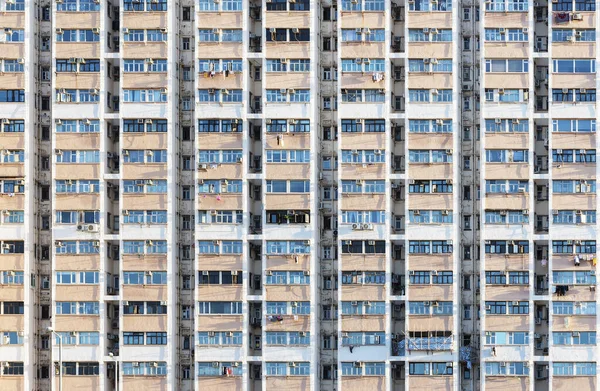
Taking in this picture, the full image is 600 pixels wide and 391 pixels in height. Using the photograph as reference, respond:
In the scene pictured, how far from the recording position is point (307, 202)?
3017 inches

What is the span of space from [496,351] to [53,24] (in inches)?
1223

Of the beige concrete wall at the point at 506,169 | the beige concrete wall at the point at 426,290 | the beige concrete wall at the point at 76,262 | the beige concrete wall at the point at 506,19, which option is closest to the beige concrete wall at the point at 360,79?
the beige concrete wall at the point at 506,19

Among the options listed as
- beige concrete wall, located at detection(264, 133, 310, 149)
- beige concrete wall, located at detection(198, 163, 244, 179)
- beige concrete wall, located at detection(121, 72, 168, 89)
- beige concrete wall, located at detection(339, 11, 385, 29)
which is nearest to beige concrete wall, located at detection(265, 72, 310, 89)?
beige concrete wall, located at detection(264, 133, 310, 149)

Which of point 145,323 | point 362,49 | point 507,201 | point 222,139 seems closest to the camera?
point 507,201

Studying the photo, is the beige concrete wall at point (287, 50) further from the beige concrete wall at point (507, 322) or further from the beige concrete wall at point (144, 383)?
the beige concrete wall at point (144, 383)

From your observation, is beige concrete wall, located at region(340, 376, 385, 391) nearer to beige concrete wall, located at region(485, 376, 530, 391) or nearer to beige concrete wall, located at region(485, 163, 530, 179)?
beige concrete wall, located at region(485, 376, 530, 391)

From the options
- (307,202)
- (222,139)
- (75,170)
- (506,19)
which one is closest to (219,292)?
(307,202)

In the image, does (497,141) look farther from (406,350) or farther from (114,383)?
(114,383)

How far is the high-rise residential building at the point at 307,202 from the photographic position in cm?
7600

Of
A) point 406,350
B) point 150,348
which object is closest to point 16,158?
point 150,348

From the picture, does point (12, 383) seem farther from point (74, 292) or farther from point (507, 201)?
point (507, 201)

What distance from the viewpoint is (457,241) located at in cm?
7638

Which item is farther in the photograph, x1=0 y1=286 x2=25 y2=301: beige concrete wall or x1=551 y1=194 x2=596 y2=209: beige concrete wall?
x1=0 y1=286 x2=25 y2=301: beige concrete wall

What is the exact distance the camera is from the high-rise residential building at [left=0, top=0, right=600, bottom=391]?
76.0 meters
